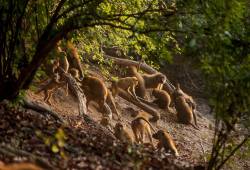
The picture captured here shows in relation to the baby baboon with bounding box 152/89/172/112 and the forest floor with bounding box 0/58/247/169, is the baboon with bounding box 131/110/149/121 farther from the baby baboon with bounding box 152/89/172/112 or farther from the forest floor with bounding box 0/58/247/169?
the forest floor with bounding box 0/58/247/169

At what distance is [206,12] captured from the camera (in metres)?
7.59

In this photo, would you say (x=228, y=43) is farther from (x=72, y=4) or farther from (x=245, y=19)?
(x=72, y=4)

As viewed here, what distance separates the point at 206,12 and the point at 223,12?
1.01ft

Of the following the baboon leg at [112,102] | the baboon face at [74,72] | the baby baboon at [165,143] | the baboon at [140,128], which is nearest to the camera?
the baby baboon at [165,143]

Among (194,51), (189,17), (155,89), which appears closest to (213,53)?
(194,51)

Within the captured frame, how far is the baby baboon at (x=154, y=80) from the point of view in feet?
64.4

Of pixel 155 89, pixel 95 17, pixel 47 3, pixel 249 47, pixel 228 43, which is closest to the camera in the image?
pixel 228 43

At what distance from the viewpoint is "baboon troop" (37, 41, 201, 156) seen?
13891 mm

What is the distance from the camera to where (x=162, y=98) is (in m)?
19.5

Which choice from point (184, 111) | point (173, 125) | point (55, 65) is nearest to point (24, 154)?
point (55, 65)

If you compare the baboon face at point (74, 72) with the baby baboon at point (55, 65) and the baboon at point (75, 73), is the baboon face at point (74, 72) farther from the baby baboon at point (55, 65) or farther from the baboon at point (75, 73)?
the baby baboon at point (55, 65)

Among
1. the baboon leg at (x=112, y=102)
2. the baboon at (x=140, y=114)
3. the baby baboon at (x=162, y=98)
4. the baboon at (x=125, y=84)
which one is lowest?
the baboon at (x=140, y=114)

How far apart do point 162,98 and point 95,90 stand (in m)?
4.45

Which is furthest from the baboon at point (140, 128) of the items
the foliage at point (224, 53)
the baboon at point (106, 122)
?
the foliage at point (224, 53)
